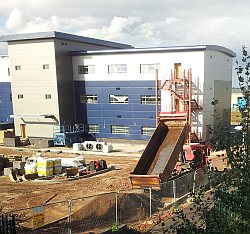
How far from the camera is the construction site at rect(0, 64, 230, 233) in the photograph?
14.7 metres

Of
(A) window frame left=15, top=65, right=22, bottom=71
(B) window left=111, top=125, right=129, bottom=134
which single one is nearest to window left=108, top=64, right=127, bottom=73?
(B) window left=111, top=125, right=129, bottom=134

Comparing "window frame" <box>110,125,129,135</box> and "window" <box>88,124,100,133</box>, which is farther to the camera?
"window" <box>88,124,100,133</box>

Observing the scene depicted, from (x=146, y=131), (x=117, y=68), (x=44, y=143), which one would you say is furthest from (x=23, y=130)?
(x=146, y=131)

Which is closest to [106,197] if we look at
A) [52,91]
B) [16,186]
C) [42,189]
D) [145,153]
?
[145,153]

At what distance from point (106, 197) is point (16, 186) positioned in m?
9.55

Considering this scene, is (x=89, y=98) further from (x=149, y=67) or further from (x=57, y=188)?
(x=57, y=188)

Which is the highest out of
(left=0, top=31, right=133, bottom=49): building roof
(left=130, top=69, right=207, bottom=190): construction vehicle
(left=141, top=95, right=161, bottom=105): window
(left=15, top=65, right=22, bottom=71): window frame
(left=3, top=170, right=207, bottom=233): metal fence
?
(left=0, top=31, right=133, bottom=49): building roof

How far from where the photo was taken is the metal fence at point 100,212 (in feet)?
44.0

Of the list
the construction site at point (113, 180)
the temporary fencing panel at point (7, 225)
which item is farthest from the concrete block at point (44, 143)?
the temporary fencing panel at point (7, 225)

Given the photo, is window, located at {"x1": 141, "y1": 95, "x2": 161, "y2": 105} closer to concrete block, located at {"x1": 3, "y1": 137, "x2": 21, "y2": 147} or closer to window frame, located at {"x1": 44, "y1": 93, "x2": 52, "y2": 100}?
window frame, located at {"x1": 44, "y1": 93, "x2": 52, "y2": 100}

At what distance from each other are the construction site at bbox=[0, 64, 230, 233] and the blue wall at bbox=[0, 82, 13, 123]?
A: 13.2 meters

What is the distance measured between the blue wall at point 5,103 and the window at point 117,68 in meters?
16.8

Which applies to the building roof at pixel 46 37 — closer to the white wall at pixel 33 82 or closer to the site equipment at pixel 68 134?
the white wall at pixel 33 82

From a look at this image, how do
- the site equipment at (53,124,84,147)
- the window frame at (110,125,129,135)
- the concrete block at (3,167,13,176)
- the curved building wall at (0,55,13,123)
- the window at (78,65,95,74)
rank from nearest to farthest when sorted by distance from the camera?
the concrete block at (3,167,13,176), the site equipment at (53,124,84,147), the window frame at (110,125,129,135), the window at (78,65,95,74), the curved building wall at (0,55,13,123)
